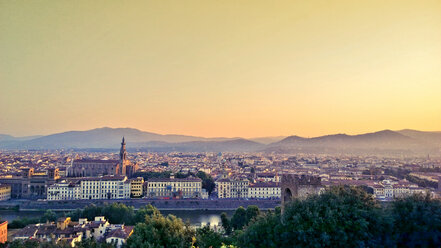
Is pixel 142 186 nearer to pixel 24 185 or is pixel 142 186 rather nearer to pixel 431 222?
pixel 24 185

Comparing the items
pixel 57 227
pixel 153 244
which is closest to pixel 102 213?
pixel 57 227

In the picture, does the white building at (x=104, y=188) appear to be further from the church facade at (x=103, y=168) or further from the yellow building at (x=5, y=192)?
the church facade at (x=103, y=168)

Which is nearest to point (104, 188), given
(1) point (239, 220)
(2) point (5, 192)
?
(2) point (5, 192)

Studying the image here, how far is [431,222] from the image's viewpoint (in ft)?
26.8

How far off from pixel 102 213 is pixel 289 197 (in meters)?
16.6

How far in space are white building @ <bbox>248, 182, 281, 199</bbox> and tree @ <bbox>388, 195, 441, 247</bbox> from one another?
1285 inches

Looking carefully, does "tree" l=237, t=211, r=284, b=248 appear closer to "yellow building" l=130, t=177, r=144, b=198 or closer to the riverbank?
the riverbank

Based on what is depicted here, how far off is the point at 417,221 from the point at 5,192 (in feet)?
144

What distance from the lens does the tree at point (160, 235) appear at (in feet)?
38.6

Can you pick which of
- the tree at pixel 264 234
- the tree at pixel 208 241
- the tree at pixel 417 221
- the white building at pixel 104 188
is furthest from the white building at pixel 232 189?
the tree at pixel 417 221

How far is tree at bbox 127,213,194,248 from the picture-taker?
11.8m

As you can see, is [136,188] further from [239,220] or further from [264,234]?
[264,234]

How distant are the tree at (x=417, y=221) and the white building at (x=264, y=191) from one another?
107 feet

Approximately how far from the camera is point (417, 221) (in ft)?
27.5
